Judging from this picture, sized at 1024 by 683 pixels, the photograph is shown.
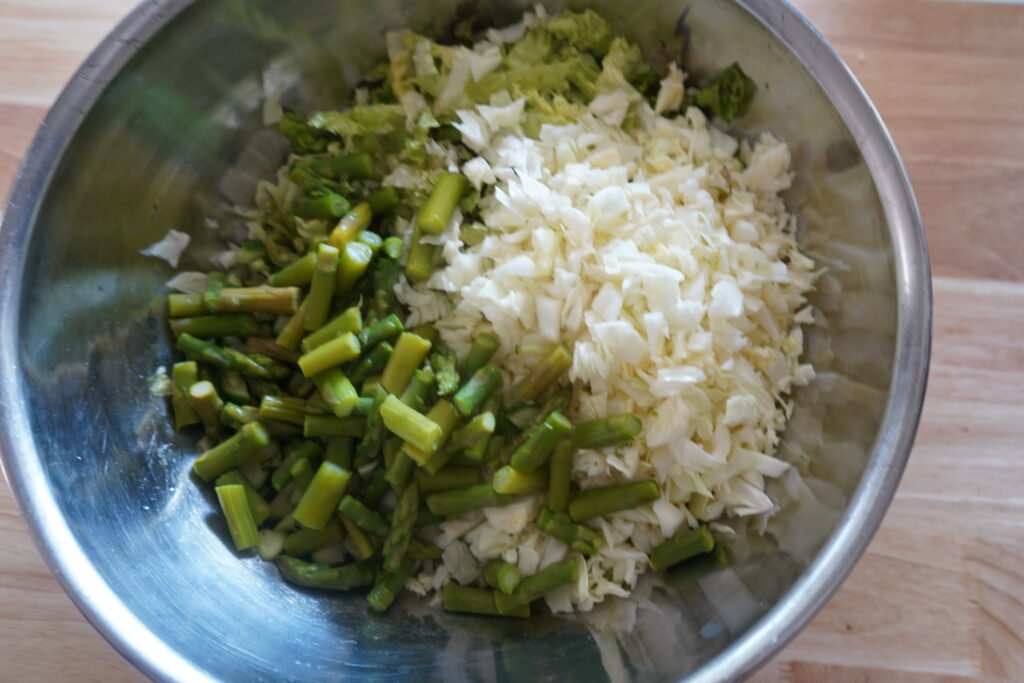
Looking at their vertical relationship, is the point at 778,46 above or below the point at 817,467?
above

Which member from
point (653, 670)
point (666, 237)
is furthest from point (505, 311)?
point (653, 670)

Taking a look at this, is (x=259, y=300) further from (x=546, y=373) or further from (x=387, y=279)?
(x=546, y=373)

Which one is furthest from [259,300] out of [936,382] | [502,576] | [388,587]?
[936,382]

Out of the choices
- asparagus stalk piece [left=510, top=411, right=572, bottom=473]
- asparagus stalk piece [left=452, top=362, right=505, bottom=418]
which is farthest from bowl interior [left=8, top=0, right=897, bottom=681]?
asparagus stalk piece [left=452, top=362, right=505, bottom=418]

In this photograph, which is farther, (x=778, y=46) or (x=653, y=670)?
(x=778, y=46)

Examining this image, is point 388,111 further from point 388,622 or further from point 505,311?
point 388,622

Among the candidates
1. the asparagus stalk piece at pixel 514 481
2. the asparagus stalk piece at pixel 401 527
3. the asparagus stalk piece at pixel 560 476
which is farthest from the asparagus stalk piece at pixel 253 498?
the asparagus stalk piece at pixel 560 476
